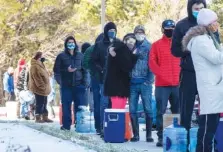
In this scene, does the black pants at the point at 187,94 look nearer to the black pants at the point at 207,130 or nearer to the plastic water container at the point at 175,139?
the plastic water container at the point at 175,139

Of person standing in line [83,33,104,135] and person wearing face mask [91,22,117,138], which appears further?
person standing in line [83,33,104,135]

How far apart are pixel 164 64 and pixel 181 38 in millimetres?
1851

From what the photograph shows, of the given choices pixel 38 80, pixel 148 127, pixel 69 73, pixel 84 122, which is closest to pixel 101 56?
pixel 69 73

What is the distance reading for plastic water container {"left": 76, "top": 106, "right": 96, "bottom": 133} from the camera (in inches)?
535

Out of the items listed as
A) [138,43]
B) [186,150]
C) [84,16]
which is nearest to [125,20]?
[84,16]

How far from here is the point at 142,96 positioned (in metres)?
11.1

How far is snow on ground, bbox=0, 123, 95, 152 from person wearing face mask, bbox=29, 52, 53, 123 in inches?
229

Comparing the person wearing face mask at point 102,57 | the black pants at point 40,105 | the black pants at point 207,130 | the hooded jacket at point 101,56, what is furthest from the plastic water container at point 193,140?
the black pants at point 40,105

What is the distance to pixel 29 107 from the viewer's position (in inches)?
799

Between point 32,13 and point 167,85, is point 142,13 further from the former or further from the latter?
point 167,85

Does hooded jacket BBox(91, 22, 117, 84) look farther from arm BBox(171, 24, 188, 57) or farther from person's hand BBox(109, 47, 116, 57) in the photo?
arm BBox(171, 24, 188, 57)

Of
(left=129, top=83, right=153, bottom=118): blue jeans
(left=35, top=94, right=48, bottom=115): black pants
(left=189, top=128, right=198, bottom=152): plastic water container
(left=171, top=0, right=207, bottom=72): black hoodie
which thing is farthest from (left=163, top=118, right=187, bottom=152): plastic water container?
(left=35, top=94, right=48, bottom=115): black pants

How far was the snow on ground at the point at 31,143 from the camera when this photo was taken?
8.23 meters

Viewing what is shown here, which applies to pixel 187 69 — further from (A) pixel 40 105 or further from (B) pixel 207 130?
(A) pixel 40 105
